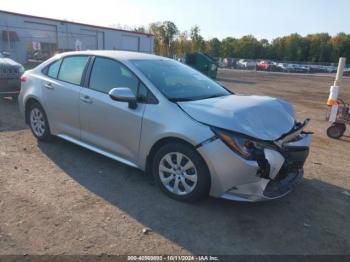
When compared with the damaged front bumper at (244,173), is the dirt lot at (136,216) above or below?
below

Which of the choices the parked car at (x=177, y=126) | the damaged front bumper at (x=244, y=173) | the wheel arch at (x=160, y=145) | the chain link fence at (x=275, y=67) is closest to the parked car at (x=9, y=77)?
the parked car at (x=177, y=126)

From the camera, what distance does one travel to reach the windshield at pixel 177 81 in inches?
170

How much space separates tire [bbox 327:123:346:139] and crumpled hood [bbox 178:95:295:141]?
369 centimetres

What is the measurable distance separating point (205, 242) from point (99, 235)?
1015mm

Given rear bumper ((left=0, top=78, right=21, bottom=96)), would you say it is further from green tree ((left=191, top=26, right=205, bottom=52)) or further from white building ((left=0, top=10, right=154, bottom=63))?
green tree ((left=191, top=26, right=205, bottom=52))

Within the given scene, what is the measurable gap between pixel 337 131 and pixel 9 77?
27.6 ft

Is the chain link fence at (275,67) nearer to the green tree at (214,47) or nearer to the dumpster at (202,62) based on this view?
the green tree at (214,47)

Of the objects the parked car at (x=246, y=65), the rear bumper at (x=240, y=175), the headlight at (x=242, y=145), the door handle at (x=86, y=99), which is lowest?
the parked car at (x=246, y=65)

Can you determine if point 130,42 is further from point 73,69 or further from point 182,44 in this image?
point 73,69

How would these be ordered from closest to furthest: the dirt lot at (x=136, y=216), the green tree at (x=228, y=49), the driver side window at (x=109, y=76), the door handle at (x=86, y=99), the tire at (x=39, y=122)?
the dirt lot at (x=136, y=216) → the driver side window at (x=109, y=76) → the door handle at (x=86, y=99) → the tire at (x=39, y=122) → the green tree at (x=228, y=49)

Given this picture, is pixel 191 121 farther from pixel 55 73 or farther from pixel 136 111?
pixel 55 73

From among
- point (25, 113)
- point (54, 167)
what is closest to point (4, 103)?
point (25, 113)

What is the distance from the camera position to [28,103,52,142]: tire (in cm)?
567

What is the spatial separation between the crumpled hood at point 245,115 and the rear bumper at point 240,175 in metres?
0.25
